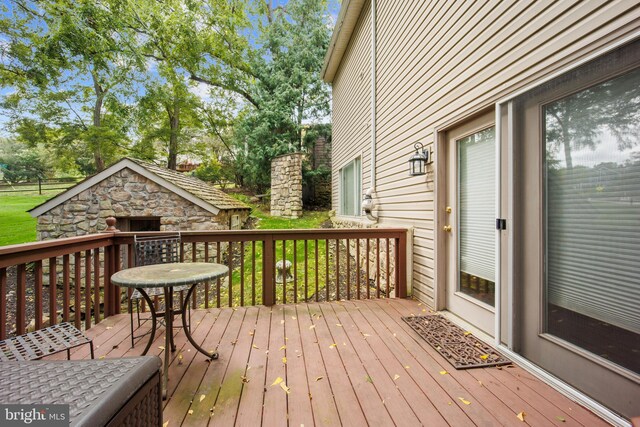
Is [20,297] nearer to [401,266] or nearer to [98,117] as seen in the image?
[401,266]

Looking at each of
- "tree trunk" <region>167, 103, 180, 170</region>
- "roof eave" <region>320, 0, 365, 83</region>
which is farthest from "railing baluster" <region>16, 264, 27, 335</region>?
"tree trunk" <region>167, 103, 180, 170</region>

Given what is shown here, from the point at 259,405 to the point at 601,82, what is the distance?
271 centimetres

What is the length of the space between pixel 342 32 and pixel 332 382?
6.90 metres

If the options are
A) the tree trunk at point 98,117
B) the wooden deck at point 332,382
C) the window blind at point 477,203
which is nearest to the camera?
the wooden deck at point 332,382

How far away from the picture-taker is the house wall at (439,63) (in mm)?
1712

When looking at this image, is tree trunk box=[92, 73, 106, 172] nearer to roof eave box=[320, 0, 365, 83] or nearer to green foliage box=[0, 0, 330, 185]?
green foliage box=[0, 0, 330, 185]

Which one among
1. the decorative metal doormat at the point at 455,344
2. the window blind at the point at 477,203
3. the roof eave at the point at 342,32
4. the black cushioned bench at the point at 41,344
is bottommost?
the decorative metal doormat at the point at 455,344

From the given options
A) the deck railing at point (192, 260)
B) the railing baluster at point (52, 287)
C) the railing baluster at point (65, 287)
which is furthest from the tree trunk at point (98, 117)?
the railing baluster at point (52, 287)

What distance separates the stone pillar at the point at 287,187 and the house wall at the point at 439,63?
16.7 ft

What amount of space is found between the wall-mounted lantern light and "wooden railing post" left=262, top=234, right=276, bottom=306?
6.15 ft

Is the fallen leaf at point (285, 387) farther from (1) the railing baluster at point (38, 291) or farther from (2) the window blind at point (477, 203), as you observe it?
(1) the railing baluster at point (38, 291)

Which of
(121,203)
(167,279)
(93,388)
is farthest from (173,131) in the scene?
(93,388)

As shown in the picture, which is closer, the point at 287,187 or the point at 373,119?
the point at 373,119

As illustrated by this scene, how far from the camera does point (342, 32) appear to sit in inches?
253
